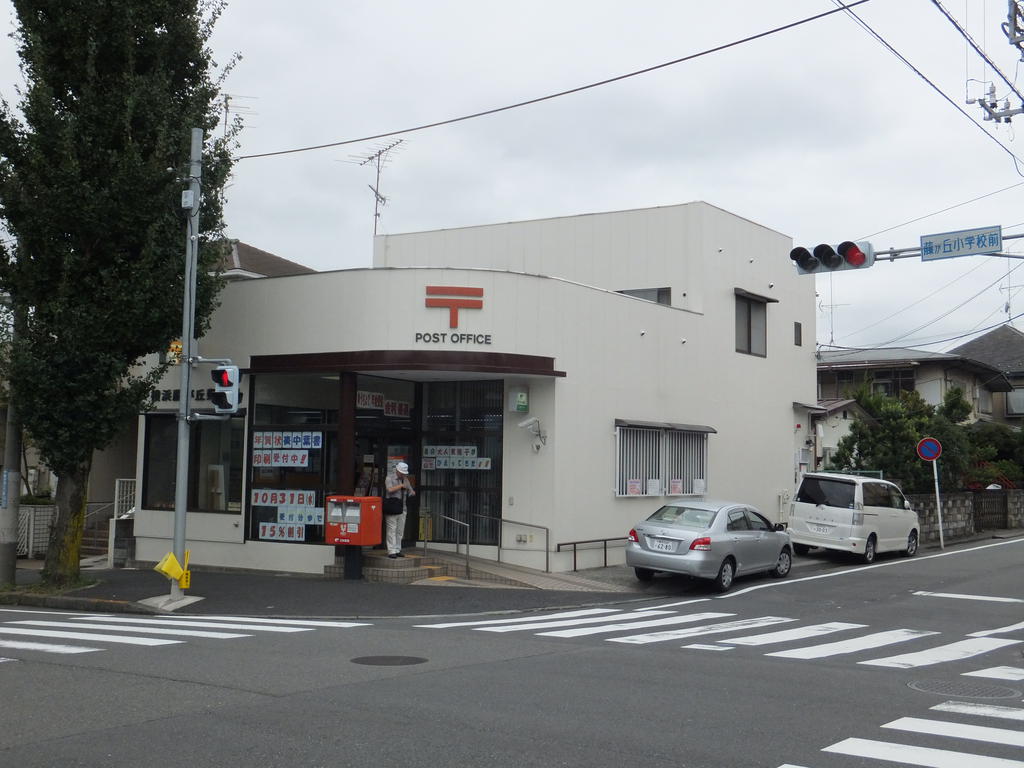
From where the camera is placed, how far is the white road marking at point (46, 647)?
1064 centimetres

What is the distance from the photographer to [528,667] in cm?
984

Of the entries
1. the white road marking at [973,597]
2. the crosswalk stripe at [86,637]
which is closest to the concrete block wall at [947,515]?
the white road marking at [973,597]

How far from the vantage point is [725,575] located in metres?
17.4

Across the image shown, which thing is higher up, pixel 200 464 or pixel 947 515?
pixel 200 464

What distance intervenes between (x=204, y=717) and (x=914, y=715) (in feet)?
17.8

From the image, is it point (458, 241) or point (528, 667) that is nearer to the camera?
point (528, 667)

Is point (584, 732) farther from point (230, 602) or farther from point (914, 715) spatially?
point (230, 602)

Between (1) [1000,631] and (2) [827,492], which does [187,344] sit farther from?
(2) [827,492]

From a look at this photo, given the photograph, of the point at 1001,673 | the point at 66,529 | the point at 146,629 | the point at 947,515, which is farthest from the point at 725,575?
Answer: the point at 947,515

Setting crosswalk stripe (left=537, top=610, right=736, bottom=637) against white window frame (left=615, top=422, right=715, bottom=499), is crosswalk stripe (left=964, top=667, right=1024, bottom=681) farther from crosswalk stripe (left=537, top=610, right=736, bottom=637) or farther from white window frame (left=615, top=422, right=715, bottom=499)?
white window frame (left=615, top=422, right=715, bottom=499)

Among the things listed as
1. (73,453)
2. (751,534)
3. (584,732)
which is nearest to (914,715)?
(584,732)

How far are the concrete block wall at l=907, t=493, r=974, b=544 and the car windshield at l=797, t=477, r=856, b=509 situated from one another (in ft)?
15.9

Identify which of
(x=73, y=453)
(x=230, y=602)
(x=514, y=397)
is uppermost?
(x=514, y=397)

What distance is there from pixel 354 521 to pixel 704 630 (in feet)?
22.3
